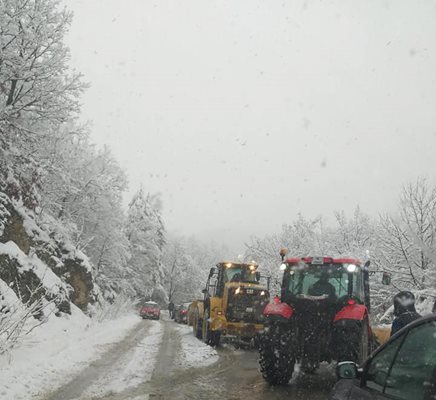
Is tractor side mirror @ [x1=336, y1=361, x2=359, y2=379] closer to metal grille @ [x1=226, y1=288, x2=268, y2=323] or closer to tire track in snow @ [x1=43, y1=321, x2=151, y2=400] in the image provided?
tire track in snow @ [x1=43, y1=321, x2=151, y2=400]

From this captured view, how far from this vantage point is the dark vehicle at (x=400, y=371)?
8.35 ft

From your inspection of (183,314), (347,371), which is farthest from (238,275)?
(183,314)

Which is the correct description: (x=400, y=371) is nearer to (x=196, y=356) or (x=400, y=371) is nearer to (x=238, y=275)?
(x=196, y=356)

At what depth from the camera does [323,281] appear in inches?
358

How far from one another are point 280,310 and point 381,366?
5276 mm

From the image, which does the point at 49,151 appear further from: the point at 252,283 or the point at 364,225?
the point at 364,225

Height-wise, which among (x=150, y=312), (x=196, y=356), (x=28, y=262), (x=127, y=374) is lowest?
(x=150, y=312)

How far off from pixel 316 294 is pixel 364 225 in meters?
30.7

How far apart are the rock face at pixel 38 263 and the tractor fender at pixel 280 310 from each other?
14.4 feet

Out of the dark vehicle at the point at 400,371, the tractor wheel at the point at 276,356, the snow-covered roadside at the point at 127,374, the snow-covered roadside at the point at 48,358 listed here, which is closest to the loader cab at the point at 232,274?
the snow-covered roadside at the point at 48,358

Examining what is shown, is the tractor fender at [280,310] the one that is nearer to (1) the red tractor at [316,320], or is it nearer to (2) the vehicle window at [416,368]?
(1) the red tractor at [316,320]

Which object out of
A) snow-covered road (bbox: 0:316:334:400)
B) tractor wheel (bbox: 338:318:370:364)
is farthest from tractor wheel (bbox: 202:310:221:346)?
tractor wheel (bbox: 338:318:370:364)

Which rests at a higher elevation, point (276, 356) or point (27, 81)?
point (27, 81)

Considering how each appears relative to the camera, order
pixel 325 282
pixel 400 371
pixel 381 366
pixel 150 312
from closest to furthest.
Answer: pixel 400 371 → pixel 381 366 → pixel 325 282 → pixel 150 312
